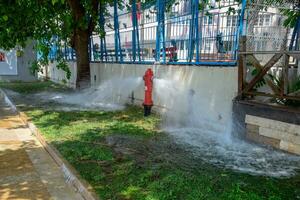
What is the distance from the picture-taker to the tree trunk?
14070mm

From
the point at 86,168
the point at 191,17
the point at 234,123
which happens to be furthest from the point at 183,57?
the point at 86,168

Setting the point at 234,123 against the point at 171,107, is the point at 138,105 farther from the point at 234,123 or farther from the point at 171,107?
the point at 234,123

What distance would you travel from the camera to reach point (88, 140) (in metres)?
7.14

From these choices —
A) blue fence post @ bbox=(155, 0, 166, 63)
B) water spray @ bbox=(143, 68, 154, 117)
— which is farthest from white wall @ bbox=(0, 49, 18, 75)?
water spray @ bbox=(143, 68, 154, 117)

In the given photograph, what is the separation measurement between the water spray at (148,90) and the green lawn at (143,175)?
177 cm

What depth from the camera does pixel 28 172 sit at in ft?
18.3

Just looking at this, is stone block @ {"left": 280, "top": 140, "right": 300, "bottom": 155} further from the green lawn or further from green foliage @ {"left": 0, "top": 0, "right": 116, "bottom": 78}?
green foliage @ {"left": 0, "top": 0, "right": 116, "bottom": 78}

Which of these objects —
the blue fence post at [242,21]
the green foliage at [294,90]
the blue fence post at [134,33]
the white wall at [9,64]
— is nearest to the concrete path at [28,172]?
the green foliage at [294,90]

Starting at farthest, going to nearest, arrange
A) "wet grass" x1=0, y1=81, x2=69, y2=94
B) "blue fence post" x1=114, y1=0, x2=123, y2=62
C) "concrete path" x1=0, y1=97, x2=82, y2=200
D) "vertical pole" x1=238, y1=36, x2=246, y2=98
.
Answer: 1. "wet grass" x1=0, y1=81, x2=69, y2=94
2. "blue fence post" x1=114, y1=0, x2=123, y2=62
3. "vertical pole" x1=238, y1=36, x2=246, y2=98
4. "concrete path" x1=0, y1=97, x2=82, y2=200

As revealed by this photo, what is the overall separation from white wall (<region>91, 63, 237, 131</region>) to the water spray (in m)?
0.47

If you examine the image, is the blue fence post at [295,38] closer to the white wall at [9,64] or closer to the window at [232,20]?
the window at [232,20]

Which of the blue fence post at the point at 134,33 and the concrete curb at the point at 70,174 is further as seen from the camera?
the blue fence post at the point at 134,33

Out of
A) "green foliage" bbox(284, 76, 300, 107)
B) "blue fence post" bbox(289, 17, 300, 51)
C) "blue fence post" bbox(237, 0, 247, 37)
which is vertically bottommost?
"green foliage" bbox(284, 76, 300, 107)

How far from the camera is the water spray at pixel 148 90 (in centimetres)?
955
